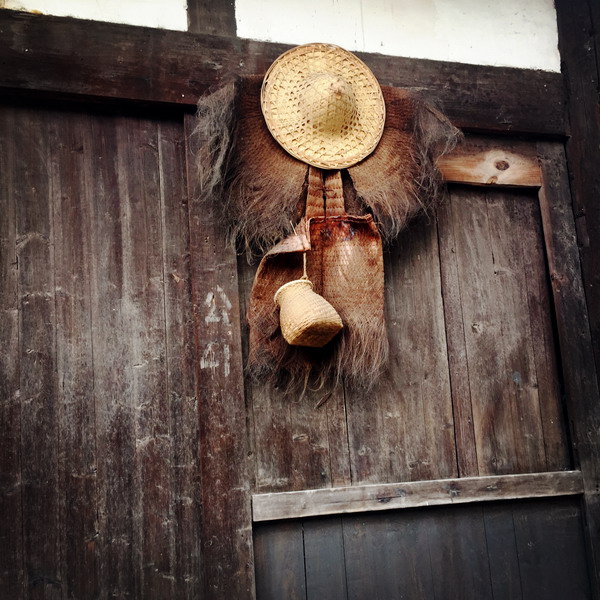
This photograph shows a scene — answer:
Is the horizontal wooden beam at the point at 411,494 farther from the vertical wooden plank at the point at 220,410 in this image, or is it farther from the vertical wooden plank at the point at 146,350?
the vertical wooden plank at the point at 146,350

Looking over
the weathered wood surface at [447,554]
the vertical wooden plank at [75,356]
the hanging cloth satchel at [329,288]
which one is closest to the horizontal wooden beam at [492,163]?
the hanging cloth satchel at [329,288]

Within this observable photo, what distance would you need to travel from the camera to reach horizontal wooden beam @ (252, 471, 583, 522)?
7.98ft

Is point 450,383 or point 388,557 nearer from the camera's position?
point 388,557

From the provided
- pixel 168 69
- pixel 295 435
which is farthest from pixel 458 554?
pixel 168 69

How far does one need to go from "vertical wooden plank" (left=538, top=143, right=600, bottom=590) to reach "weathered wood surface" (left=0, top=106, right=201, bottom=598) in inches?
56.7

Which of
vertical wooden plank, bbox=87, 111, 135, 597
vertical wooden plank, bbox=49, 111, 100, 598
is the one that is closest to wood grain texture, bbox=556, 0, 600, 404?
vertical wooden plank, bbox=87, 111, 135, 597

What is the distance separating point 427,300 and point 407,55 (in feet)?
3.12

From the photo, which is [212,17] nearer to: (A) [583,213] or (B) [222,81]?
(B) [222,81]

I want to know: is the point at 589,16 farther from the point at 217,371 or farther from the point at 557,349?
the point at 217,371

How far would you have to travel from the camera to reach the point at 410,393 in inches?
106

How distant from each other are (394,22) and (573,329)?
138 centimetres


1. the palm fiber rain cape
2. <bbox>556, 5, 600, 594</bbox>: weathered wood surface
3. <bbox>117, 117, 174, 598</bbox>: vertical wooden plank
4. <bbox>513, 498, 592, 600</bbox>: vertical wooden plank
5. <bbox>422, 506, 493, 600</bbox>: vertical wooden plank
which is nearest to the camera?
<bbox>117, 117, 174, 598</bbox>: vertical wooden plank

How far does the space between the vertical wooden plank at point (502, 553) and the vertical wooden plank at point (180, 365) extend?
1.06 m

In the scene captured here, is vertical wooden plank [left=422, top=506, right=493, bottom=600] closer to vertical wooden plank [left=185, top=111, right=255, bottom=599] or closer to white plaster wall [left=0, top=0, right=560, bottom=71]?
vertical wooden plank [left=185, top=111, right=255, bottom=599]
